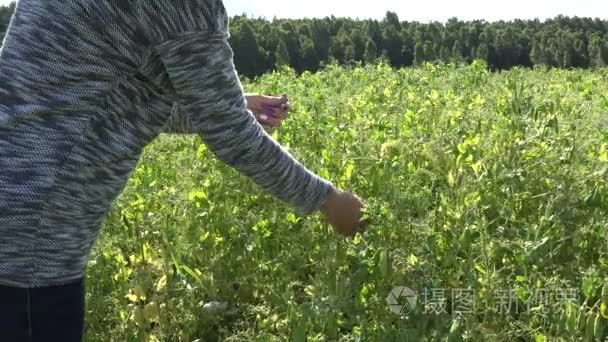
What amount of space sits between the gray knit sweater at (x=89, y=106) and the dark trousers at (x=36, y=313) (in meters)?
0.02

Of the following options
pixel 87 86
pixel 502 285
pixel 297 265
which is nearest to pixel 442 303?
pixel 502 285

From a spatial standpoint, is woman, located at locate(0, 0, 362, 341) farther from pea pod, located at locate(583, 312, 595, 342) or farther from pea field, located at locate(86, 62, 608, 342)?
pea pod, located at locate(583, 312, 595, 342)

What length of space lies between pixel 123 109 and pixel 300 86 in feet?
15.2

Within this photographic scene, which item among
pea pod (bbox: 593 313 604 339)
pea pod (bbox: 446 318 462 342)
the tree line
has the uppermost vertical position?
the tree line

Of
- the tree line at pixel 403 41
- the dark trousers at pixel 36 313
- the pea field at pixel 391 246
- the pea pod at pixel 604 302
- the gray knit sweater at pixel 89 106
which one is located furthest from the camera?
the tree line at pixel 403 41

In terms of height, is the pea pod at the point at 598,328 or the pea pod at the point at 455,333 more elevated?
the pea pod at the point at 598,328

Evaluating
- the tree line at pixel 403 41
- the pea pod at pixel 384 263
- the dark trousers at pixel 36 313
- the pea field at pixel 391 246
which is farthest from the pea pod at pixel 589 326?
the tree line at pixel 403 41

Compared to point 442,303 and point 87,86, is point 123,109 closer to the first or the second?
point 87,86

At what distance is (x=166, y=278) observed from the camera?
242 cm

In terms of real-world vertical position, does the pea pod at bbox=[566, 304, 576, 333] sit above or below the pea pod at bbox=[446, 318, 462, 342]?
above

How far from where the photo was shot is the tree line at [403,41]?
105ft

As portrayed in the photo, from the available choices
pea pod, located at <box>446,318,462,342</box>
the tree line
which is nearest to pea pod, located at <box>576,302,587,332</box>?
pea pod, located at <box>446,318,462,342</box>

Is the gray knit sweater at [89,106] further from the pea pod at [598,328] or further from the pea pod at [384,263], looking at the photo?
the pea pod at [598,328]

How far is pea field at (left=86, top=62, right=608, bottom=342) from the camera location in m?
1.91
